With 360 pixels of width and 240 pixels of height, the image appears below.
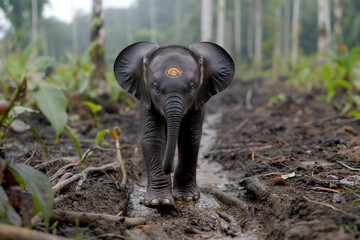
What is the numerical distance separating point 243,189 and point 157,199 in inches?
42.5

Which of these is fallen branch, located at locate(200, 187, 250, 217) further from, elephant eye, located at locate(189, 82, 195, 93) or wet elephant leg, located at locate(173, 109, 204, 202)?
elephant eye, located at locate(189, 82, 195, 93)

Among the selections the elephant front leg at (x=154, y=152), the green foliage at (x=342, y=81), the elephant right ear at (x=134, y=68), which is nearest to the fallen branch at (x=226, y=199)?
the elephant front leg at (x=154, y=152)

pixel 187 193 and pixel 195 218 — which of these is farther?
pixel 187 193

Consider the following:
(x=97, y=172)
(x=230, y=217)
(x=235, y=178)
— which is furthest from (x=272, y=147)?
(x=97, y=172)

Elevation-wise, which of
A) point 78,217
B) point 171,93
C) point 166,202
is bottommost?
point 166,202

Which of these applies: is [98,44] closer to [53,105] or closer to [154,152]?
[154,152]

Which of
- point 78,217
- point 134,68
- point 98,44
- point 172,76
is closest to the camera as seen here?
point 78,217

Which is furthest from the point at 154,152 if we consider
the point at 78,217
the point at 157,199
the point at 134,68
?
the point at 78,217

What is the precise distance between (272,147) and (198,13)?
48.0m

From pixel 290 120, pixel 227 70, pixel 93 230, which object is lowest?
pixel 290 120

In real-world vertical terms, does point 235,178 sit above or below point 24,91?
below

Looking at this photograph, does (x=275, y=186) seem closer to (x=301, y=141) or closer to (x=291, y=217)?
(x=291, y=217)

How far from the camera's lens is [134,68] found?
143 inches

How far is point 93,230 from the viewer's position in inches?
92.6
